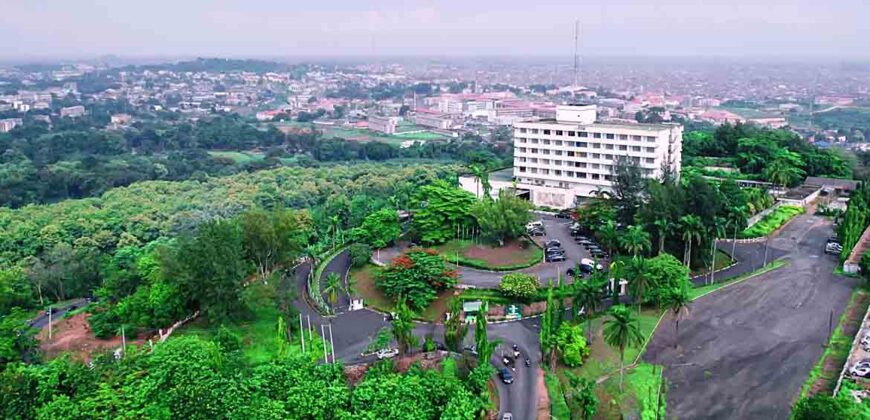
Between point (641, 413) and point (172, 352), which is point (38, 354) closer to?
point (172, 352)

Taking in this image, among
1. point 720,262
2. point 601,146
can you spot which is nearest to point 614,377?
point 720,262

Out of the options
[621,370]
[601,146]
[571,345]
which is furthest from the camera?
[601,146]

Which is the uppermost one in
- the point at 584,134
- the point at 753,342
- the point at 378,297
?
the point at 584,134

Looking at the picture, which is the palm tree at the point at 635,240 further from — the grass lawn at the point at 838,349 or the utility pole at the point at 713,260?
the grass lawn at the point at 838,349

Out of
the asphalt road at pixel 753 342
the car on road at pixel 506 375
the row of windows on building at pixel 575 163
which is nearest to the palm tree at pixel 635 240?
the asphalt road at pixel 753 342

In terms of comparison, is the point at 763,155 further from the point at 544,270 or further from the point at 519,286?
the point at 519,286

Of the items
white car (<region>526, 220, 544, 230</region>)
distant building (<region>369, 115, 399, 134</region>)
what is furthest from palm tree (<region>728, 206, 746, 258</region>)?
distant building (<region>369, 115, 399, 134</region>)

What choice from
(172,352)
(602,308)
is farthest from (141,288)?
(602,308)
